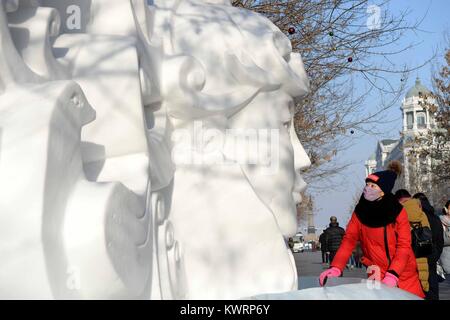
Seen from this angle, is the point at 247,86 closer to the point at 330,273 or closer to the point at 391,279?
the point at 330,273

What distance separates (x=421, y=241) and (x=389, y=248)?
163 cm

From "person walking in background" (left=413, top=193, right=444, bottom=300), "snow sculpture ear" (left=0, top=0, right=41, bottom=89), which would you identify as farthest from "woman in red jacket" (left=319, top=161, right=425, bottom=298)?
"snow sculpture ear" (left=0, top=0, right=41, bottom=89)

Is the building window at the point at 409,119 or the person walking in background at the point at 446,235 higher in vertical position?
the building window at the point at 409,119

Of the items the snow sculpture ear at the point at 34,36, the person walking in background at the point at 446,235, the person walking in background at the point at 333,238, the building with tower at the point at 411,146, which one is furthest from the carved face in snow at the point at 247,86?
the person walking in background at the point at 333,238

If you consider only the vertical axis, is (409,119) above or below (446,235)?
Result: above

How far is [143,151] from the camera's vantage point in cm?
377

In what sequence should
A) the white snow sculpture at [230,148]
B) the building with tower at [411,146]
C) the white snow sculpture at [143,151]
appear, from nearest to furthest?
the white snow sculpture at [143,151] → the white snow sculpture at [230,148] → the building with tower at [411,146]

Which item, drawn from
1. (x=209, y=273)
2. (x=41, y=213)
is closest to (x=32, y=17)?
(x=41, y=213)

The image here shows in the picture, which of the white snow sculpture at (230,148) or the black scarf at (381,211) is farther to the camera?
the black scarf at (381,211)

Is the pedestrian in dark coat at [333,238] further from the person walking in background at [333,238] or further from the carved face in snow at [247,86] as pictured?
the carved face in snow at [247,86]

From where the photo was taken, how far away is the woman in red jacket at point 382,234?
4.59m

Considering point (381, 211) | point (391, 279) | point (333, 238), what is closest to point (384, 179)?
point (381, 211)

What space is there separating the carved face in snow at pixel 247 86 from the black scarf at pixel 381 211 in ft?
1.53

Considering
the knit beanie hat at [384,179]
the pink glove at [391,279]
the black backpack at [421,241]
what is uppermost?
the knit beanie hat at [384,179]
